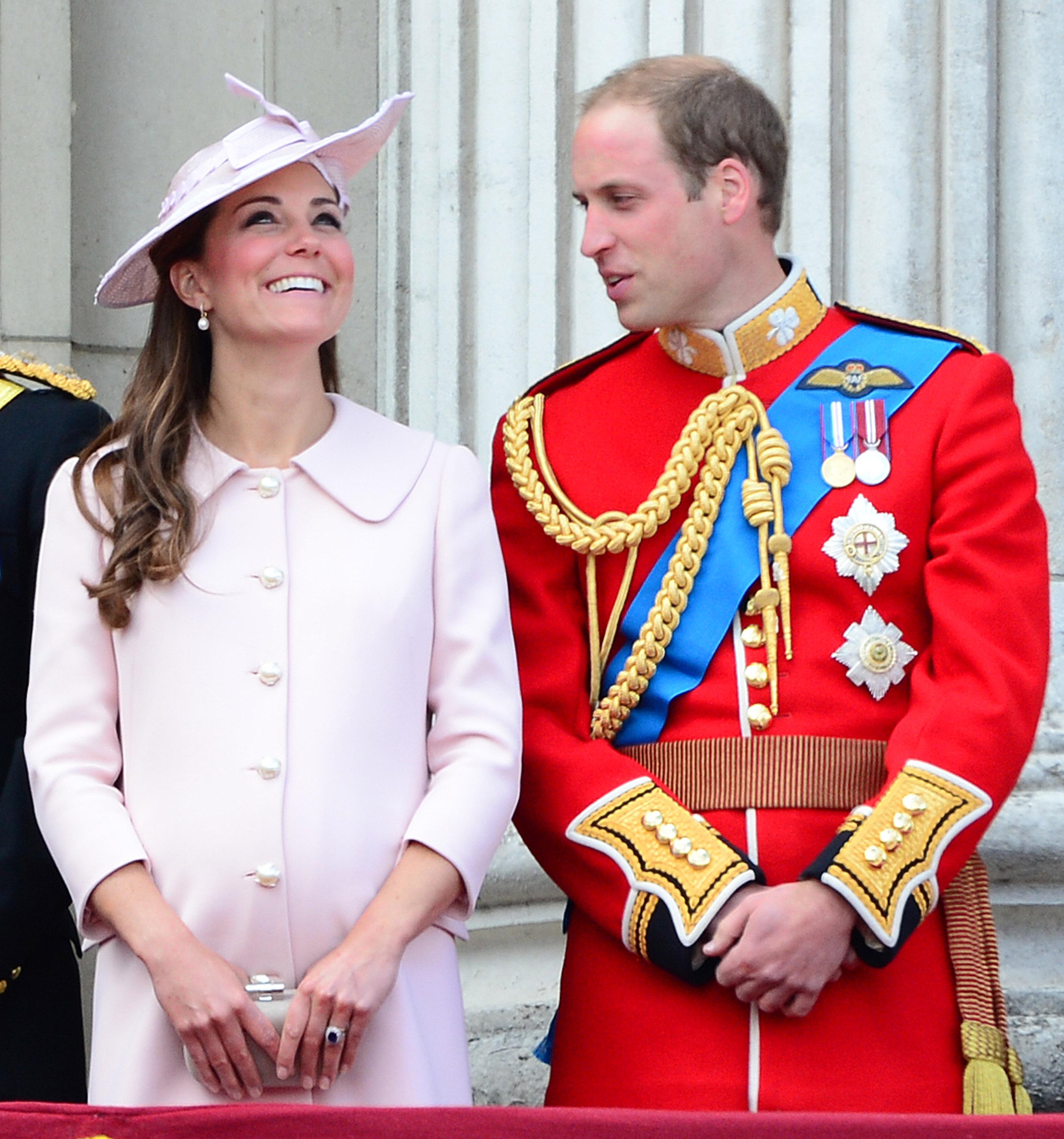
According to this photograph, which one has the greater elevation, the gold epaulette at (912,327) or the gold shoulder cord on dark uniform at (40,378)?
the gold epaulette at (912,327)

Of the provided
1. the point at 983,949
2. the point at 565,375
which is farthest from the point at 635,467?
the point at 983,949

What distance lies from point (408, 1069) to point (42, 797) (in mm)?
535

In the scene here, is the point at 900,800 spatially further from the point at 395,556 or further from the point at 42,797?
the point at 42,797

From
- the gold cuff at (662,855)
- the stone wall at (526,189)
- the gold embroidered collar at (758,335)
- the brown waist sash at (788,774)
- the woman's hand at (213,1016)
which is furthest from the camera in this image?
the stone wall at (526,189)

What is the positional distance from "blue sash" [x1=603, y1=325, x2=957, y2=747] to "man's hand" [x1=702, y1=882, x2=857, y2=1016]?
1.06 ft

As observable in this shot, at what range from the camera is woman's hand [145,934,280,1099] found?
86.0 inches

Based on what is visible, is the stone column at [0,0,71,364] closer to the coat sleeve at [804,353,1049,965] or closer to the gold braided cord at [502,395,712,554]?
the gold braided cord at [502,395,712,554]

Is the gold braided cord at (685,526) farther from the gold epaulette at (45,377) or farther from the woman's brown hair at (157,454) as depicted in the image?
the gold epaulette at (45,377)

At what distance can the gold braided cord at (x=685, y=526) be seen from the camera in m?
2.57

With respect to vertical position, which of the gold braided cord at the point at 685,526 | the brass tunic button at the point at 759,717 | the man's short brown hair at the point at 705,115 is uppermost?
the man's short brown hair at the point at 705,115

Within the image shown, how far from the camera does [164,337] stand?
267cm

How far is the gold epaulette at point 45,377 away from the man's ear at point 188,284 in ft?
0.81

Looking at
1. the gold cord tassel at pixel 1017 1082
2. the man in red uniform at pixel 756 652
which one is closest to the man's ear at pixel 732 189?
the man in red uniform at pixel 756 652

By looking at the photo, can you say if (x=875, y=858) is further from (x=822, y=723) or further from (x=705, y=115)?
(x=705, y=115)
